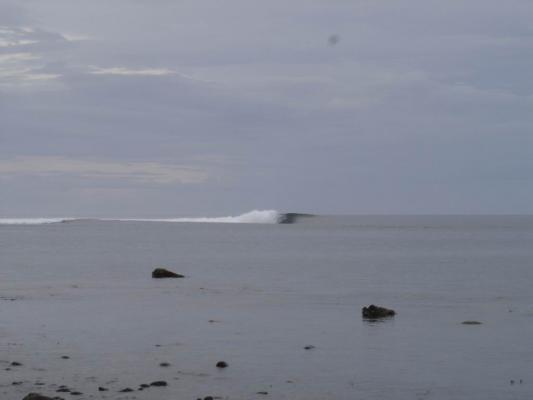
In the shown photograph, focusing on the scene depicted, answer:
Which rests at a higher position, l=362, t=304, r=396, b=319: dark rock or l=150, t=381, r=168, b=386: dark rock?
l=362, t=304, r=396, b=319: dark rock

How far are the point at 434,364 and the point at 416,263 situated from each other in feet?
171

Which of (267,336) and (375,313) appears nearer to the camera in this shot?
(267,336)

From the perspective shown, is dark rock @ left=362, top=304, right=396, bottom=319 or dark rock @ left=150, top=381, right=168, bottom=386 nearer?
dark rock @ left=150, top=381, right=168, bottom=386

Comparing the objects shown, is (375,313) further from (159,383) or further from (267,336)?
(159,383)

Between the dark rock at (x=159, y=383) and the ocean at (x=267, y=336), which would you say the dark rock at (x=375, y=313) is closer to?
the ocean at (x=267, y=336)

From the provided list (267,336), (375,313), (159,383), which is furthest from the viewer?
(375,313)

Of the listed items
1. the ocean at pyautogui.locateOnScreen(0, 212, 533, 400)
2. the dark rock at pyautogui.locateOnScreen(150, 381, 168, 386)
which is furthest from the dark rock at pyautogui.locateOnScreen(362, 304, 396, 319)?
the dark rock at pyautogui.locateOnScreen(150, 381, 168, 386)

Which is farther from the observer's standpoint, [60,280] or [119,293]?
[60,280]

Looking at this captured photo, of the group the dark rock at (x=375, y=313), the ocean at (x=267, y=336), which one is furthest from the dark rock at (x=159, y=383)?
the dark rock at (x=375, y=313)

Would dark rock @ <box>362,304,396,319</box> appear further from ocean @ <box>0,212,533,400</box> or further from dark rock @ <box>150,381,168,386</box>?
dark rock @ <box>150,381,168,386</box>

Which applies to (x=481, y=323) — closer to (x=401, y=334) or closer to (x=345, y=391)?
(x=401, y=334)

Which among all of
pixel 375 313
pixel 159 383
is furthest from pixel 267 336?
pixel 159 383

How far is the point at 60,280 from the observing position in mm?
54219

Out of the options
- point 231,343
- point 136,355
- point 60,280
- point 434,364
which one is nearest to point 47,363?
point 136,355
